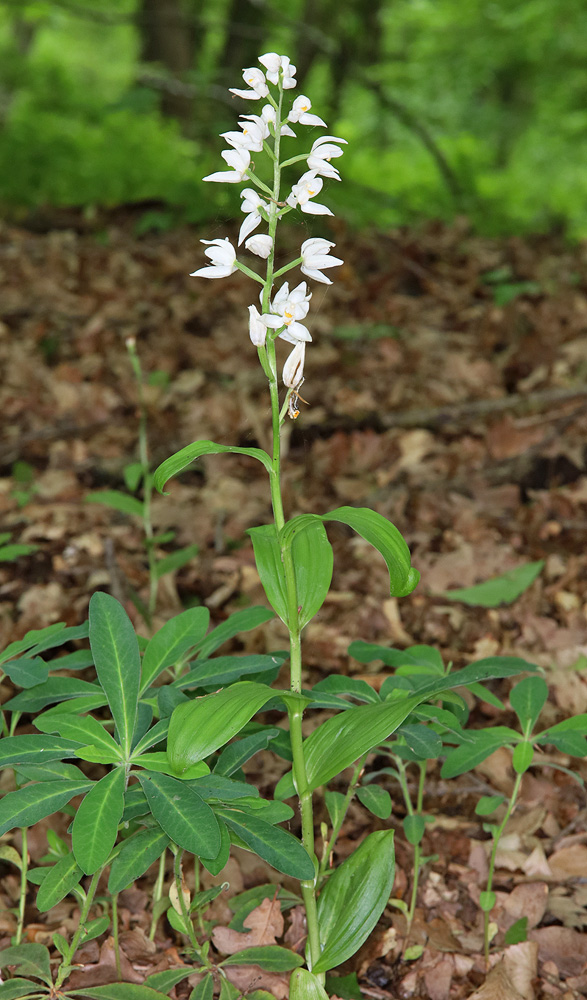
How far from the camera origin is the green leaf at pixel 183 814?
1196 mm

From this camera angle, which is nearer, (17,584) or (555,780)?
(555,780)

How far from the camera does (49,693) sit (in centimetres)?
153

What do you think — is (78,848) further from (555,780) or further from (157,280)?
(157,280)

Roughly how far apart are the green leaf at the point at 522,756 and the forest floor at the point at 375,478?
0.37m

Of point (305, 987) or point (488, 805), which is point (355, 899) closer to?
point (305, 987)

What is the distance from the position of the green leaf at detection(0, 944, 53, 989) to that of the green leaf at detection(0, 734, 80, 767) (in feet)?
1.23

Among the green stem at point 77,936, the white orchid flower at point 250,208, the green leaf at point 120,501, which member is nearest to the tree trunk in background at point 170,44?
the green leaf at point 120,501

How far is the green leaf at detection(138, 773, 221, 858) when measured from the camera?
1196 millimetres

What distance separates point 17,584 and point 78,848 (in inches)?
66.9

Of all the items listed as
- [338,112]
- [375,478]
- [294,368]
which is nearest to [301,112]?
[294,368]

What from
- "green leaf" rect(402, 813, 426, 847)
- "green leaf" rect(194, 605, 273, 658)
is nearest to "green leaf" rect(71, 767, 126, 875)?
"green leaf" rect(194, 605, 273, 658)

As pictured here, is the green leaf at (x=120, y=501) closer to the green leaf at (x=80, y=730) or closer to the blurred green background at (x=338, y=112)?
the green leaf at (x=80, y=730)

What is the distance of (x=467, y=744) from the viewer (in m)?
1.58

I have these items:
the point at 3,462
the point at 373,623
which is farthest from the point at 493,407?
the point at 3,462
